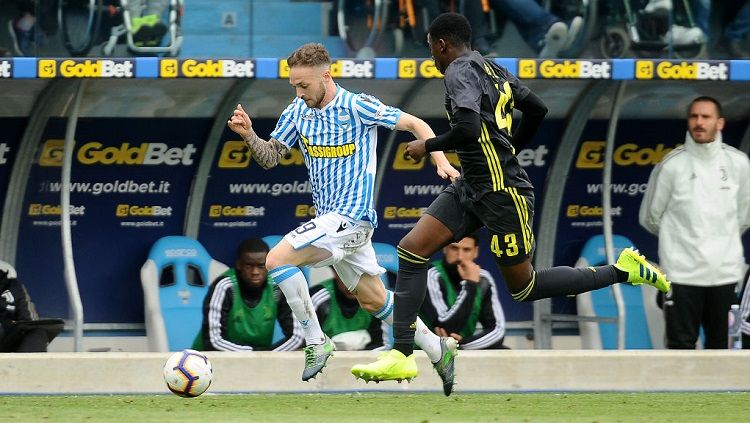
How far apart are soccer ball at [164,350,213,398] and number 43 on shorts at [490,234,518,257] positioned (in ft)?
4.65

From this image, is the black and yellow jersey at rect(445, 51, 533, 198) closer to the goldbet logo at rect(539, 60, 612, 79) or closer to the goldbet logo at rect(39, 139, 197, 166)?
the goldbet logo at rect(539, 60, 612, 79)

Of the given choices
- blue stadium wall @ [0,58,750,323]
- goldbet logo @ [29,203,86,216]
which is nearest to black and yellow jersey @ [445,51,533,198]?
blue stadium wall @ [0,58,750,323]

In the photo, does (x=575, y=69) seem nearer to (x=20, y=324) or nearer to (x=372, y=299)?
(x=372, y=299)

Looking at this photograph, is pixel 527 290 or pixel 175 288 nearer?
pixel 527 290

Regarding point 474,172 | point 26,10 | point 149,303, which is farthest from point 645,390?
point 26,10

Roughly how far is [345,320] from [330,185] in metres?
2.60

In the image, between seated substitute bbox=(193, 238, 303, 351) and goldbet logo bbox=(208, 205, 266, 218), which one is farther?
goldbet logo bbox=(208, 205, 266, 218)

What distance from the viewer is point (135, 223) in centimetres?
1054

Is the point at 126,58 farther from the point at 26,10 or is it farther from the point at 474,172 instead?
the point at 474,172

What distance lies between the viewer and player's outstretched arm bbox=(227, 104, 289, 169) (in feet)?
24.0

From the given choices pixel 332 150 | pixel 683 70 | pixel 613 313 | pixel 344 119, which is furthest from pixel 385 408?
pixel 613 313

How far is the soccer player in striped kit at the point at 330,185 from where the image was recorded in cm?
743

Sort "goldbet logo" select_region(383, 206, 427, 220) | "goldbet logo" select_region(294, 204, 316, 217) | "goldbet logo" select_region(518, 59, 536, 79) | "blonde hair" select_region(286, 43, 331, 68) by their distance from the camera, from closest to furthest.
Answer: "blonde hair" select_region(286, 43, 331, 68)
"goldbet logo" select_region(518, 59, 536, 79)
"goldbet logo" select_region(294, 204, 316, 217)
"goldbet logo" select_region(383, 206, 427, 220)

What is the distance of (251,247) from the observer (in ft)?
33.1
